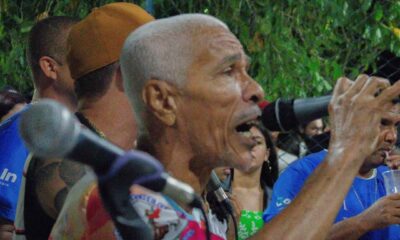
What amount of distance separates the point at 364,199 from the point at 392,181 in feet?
1.20

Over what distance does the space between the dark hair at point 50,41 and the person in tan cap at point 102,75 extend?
70cm

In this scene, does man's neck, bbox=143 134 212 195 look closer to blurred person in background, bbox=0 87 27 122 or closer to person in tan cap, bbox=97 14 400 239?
person in tan cap, bbox=97 14 400 239

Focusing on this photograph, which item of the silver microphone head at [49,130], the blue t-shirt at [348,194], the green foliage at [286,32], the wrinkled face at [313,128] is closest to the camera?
the silver microphone head at [49,130]

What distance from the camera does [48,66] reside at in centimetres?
382

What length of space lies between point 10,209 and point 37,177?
1310 mm

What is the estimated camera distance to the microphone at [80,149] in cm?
154

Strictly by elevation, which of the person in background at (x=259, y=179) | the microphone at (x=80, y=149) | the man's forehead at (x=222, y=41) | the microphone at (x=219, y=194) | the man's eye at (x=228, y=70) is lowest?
the person in background at (x=259, y=179)

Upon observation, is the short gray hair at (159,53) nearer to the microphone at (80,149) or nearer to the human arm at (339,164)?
the human arm at (339,164)

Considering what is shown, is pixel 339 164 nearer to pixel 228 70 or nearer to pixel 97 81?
pixel 228 70

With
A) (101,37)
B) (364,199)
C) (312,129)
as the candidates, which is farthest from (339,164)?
(312,129)

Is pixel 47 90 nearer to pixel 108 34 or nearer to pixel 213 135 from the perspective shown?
pixel 108 34

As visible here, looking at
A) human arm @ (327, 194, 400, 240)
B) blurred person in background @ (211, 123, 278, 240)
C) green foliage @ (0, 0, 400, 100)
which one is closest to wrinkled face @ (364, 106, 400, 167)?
human arm @ (327, 194, 400, 240)

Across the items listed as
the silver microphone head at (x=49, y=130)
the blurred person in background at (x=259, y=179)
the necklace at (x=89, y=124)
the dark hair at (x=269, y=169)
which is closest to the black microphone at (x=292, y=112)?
the necklace at (x=89, y=124)

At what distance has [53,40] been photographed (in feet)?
13.0
